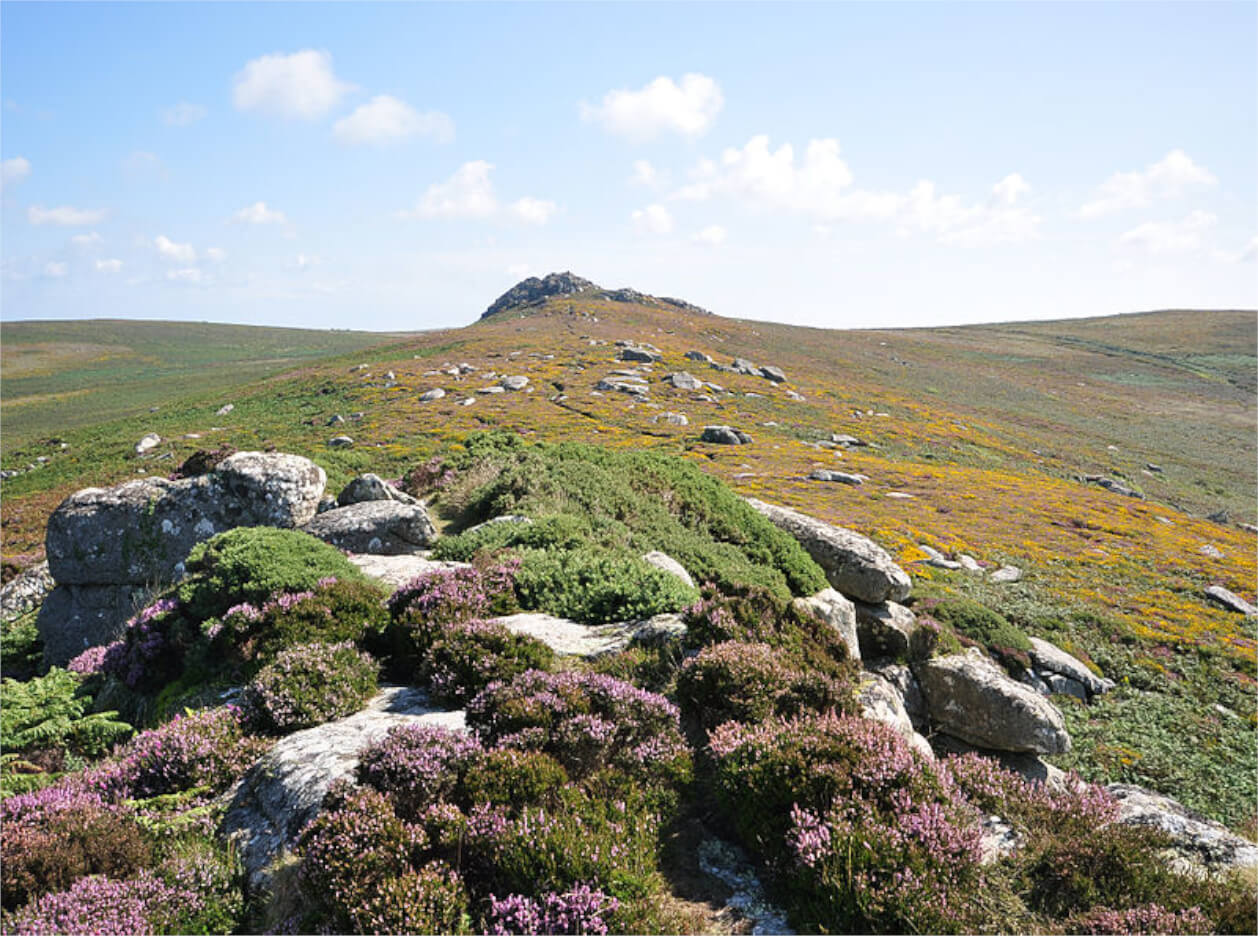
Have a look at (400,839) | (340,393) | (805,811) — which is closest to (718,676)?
(805,811)

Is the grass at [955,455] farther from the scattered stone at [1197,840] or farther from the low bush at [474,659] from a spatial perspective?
the low bush at [474,659]

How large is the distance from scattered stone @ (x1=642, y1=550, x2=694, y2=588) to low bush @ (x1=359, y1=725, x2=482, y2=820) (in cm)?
614

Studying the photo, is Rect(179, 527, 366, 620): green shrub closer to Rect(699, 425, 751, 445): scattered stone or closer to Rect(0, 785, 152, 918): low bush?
Rect(0, 785, 152, 918): low bush

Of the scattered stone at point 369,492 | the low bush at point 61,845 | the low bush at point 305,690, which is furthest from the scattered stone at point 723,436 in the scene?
the low bush at point 61,845

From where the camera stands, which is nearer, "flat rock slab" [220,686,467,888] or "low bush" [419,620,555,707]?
"flat rock slab" [220,686,467,888]

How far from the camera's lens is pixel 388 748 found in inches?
229

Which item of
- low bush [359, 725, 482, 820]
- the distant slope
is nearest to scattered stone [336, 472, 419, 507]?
low bush [359, 725, 482, 820]

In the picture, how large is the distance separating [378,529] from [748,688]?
10896 mm

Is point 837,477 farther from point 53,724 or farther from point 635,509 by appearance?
point 53,724

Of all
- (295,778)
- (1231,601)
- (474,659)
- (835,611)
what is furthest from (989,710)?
(1231,601)

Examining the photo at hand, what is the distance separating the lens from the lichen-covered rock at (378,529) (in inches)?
597

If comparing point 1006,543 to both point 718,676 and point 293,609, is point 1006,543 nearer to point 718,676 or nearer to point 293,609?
point 718,676

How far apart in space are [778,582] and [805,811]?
949 cm

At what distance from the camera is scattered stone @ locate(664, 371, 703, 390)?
69519mm
